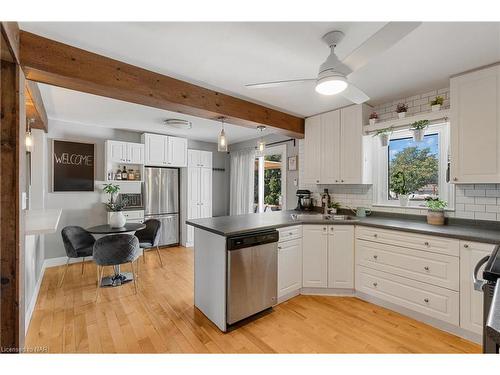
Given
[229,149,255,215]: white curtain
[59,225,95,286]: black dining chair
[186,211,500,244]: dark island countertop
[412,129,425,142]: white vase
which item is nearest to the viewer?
[186,211,500,244]: dark island countertop

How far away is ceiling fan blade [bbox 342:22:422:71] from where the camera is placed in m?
1.09

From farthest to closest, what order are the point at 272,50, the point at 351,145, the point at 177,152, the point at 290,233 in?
1. the point at 177,152
2. the point at 351,145
3. the point at 290,233
4. the point at 272,50

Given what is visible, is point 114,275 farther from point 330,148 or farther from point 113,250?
point 330,148

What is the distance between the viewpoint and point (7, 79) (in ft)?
4.84

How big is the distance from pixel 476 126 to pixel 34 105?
4.30 metres

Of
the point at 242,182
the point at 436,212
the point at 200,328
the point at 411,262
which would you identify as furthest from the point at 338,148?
the point at 200,328

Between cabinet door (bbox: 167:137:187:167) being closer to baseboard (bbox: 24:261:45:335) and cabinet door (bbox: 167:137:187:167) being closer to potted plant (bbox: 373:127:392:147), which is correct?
baseboard (bbox: 24:261:45:335)

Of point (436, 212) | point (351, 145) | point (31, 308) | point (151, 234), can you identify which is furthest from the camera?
point (151, 234)

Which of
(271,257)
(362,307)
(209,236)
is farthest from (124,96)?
(362,307)

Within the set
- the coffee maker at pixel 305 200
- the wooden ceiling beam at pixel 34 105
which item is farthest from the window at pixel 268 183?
the wooden ceiling beam at pixel 34 105

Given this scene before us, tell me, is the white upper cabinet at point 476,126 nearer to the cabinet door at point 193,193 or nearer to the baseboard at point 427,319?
the baseboard at point 427,319

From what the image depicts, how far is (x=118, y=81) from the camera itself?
1910 millimetres

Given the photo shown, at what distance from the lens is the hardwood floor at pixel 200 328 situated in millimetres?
1866

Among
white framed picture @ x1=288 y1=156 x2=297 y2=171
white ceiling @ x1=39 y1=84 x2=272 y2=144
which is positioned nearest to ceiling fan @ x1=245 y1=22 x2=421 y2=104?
white ceiling @ x1=39 y1=84 x2=272 y2=144
